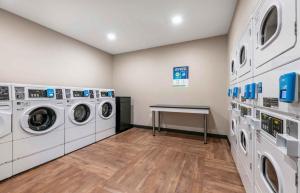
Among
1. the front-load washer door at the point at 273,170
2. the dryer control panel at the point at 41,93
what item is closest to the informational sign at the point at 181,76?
the front-load washer door at the point at 273,170

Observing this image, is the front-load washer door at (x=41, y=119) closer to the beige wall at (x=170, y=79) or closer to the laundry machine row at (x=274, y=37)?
the beige wall at (x=170, y=79)

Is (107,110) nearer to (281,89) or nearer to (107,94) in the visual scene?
(107,94)

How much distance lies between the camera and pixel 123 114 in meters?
3.82

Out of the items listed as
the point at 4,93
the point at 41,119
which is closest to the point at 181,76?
the point at 41,119

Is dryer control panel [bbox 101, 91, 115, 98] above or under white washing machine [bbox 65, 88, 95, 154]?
above

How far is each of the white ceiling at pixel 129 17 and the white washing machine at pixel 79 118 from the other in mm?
1295

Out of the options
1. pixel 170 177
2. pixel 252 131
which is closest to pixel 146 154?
pixel 170 177

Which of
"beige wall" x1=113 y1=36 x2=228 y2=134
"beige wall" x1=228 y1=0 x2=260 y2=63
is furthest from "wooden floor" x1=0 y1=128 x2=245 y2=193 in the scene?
"beige wall" x1=228 y1=0 x2=260 y2=63

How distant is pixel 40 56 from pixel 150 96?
2.67m

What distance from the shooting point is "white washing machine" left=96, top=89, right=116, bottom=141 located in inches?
119

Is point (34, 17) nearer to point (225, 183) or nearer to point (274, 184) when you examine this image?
point (274, 184)

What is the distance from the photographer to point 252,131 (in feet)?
3.76

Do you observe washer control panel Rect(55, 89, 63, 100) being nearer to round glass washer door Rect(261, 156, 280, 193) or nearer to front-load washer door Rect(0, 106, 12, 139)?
front-load washer door Rect(0, 106, 12, 139)

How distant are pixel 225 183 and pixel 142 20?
110 inches
